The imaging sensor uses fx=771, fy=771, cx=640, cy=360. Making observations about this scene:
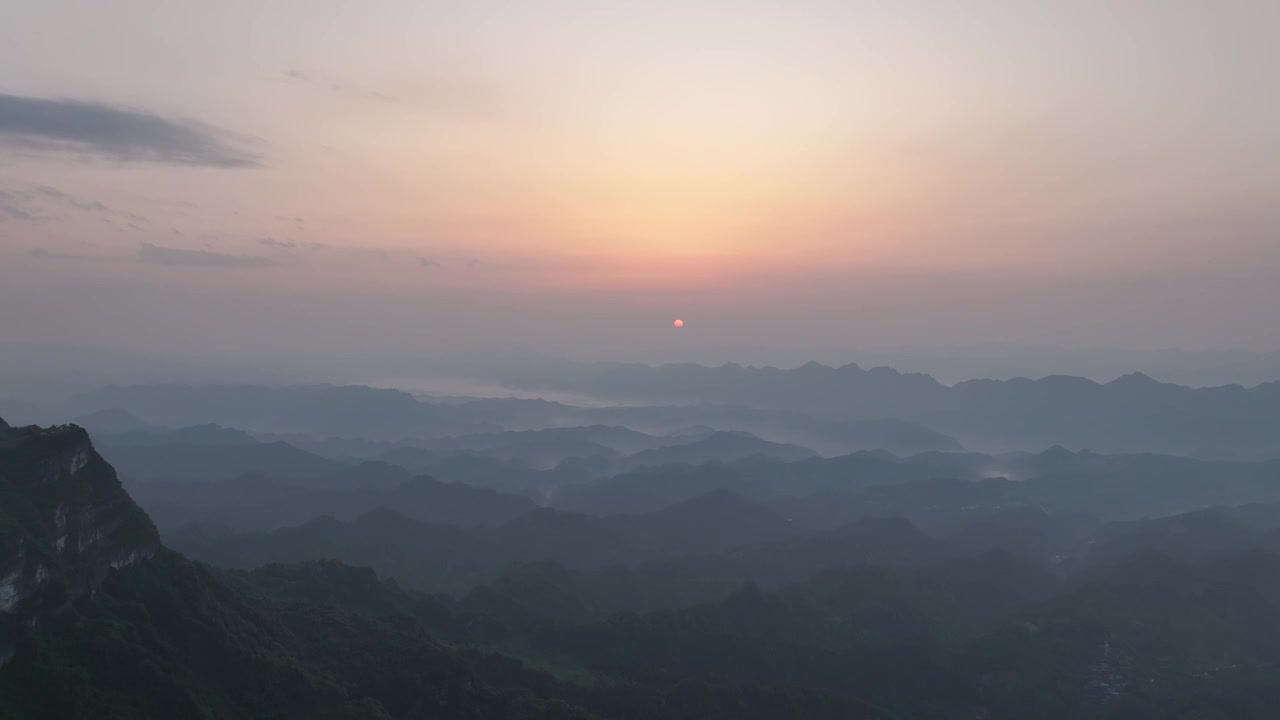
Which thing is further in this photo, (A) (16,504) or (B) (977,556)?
(B) (977,556)

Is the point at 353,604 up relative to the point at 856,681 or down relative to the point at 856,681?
up

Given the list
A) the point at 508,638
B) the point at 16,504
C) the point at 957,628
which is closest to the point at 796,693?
the point at 508,638

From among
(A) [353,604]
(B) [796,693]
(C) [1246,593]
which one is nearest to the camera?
(B) [796,693]

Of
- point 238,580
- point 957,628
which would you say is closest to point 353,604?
point 238,580

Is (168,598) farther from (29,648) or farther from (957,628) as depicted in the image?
(957,628)

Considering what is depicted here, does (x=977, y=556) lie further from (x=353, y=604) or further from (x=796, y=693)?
(x=353, y=604)

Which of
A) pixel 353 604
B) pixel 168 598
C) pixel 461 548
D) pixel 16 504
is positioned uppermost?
pixel 16 504

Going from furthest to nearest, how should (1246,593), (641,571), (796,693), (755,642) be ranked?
(641,571)
(1246,593)
(755,642)
(796,693)
